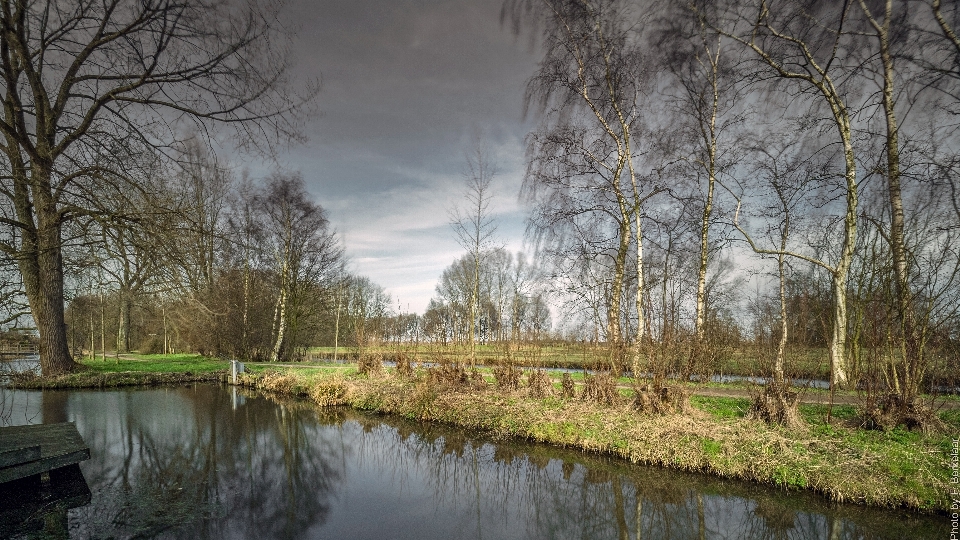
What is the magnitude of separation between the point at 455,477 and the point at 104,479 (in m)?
5.17

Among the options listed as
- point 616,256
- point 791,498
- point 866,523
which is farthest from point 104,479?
point 616,256

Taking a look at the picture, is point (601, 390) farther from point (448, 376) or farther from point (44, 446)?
point (44, 446)

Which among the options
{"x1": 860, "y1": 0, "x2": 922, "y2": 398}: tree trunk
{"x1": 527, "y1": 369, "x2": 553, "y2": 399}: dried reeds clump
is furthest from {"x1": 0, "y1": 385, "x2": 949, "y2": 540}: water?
{"x1": 860, "y1": 0, "x2": 922, "y2": 398}: tree trunk

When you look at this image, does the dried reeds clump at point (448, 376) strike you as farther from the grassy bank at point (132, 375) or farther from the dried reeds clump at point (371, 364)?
the grassy bank at point (132, 375)

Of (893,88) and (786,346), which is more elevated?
(893,88)

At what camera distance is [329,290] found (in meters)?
27.3

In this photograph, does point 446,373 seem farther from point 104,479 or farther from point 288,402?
point 104,479

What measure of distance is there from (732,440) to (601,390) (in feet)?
10.0

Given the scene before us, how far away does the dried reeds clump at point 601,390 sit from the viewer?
9688mm

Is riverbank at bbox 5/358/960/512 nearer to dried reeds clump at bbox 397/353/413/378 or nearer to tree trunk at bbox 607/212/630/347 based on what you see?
dried reeds clump at bbox 397/353/413/378

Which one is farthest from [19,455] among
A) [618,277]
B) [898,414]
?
[618,277]

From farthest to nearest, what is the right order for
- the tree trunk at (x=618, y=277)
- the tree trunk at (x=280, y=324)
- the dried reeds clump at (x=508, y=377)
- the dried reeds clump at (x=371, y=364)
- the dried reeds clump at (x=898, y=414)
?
1. the tree trunk at (x=280, y=324)
2. the dried reeds clump at (x=371, y=364)
3. the tree trunk at (x=618, y=277)
4. the dried reeds clump at (x=508, y=377)
5. the dried reeds clump at (x=898, y=414)

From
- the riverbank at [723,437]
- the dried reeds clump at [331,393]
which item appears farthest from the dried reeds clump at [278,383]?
the riverbank at [723,437]

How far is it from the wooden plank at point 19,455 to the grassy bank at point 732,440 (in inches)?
291
